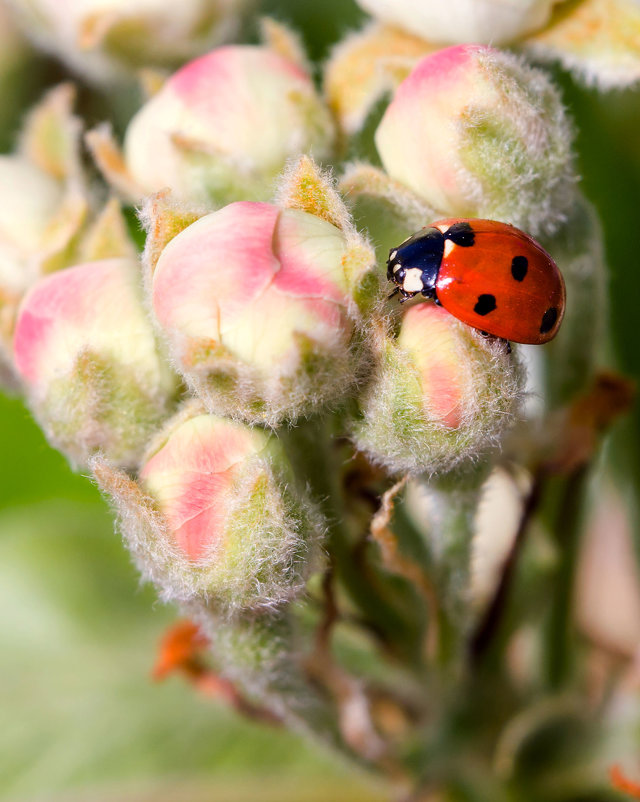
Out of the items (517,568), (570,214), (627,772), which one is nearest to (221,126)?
(570,214)

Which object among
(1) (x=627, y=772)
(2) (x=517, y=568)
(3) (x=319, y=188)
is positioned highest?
(3) (x=319, y=188)

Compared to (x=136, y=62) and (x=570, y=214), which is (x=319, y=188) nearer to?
(x=570, y=214)

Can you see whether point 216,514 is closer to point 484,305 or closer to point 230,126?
point 484,305

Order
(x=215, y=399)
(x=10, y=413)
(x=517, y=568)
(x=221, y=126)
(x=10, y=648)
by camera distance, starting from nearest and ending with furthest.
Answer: (x=215, y=399) < (x=221, y=126) < (x=517, y=568) < (x=10, y=648) < (x=10, y=413)

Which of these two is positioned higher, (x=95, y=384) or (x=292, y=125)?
(x=292, y=125)

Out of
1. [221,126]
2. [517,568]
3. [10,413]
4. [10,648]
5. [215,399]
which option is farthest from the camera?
[10,413]

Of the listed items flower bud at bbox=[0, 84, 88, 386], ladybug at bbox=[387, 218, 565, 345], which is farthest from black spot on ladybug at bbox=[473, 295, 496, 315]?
flower bud at bbox=[0, 84, 88, 386]

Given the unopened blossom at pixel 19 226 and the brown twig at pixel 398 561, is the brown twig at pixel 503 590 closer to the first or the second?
the brown twig at pixel 398 561

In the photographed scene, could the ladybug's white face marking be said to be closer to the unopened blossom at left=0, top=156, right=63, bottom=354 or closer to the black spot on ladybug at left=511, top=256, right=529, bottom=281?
the black spot on ladybug at left=511, top=256, right=529, bottom=281
